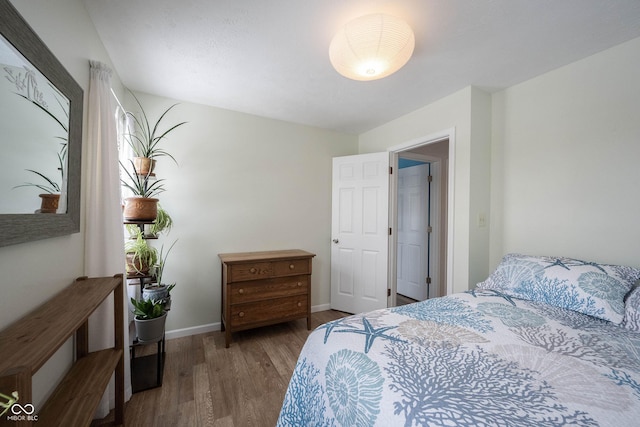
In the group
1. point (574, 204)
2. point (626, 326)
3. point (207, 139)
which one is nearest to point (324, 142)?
point (207, 139)

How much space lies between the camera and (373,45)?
133 centimetres

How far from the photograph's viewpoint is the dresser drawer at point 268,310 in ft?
7.70

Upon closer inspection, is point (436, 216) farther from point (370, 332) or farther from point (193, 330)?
point (193, 330)

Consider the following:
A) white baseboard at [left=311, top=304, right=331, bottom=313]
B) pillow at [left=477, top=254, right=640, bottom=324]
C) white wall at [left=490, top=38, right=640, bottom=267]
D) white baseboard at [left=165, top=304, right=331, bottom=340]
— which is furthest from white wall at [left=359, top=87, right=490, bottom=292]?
white baseboard at [left=165, top=304, right=331, bottom=340]

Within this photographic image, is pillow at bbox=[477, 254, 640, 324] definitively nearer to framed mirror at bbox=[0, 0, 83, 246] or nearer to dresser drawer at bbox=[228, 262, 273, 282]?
dresser drawer at bbox=[228, 262, 273, 282]

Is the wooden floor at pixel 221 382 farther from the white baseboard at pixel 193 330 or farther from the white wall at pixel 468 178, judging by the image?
the white wall at pixel 468 178

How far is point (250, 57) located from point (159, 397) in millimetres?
2450

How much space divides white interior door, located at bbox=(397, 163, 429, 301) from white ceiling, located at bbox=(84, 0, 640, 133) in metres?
1.59

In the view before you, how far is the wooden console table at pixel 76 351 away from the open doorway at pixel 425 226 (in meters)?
2.98

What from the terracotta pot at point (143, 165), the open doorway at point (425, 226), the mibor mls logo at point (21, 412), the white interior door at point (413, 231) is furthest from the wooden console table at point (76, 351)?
the white interior door at point (413, 231)

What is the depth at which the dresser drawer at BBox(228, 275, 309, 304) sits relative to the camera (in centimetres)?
234

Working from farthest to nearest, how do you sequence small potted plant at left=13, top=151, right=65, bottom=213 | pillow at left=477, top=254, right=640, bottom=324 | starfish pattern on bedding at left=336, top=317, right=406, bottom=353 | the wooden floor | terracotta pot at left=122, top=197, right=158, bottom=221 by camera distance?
1. terracotta pot at left=122, top=197, right=158, bottom=221
2. the wooden floor
3. pillow at left=477, top=254, right=640, bottom=324
4. starfish pattern on bedding at left=336, top=317, right=406, bottom=353
5. small potted plant at left=13, top=151, right=65, bottom=213

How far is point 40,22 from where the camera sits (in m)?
0.98

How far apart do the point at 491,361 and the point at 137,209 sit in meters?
2.12
